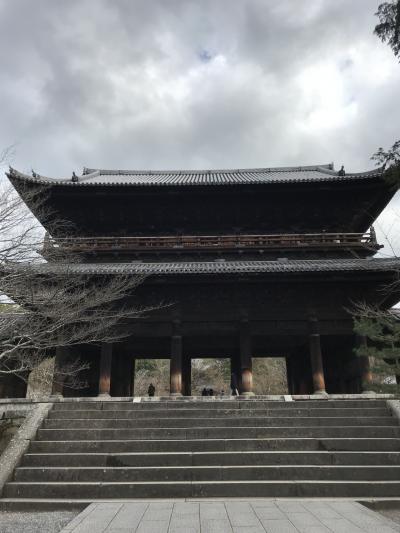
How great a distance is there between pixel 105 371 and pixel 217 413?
5.56 metres

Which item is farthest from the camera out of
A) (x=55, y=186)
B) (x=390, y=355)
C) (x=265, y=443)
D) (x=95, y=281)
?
(x=55, y=186)

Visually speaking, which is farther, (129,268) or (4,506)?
(129,268)

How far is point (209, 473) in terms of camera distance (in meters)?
7.17

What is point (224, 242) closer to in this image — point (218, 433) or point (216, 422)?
point (216, 422)

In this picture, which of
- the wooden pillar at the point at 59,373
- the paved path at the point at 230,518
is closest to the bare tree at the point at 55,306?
the wooden pillar at the point at 59,373

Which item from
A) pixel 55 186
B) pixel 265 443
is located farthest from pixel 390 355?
pixel 55 186

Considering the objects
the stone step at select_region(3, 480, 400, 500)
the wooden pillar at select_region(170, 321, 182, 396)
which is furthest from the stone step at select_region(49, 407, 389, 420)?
the wooden pillar at select_region(170, 321, 182, 396)

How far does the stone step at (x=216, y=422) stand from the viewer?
28.9 ft

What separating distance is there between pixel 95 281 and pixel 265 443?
26.9 feet

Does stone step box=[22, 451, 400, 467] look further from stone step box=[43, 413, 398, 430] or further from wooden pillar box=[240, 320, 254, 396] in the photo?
wooden pillar box=[240, 320, 254, 396]

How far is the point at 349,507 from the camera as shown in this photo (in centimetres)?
600

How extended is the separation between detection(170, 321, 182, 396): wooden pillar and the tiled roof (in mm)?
2225

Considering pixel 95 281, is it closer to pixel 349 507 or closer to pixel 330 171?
pixel 349 507

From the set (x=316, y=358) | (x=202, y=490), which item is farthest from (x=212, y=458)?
(x=316, y=358)
